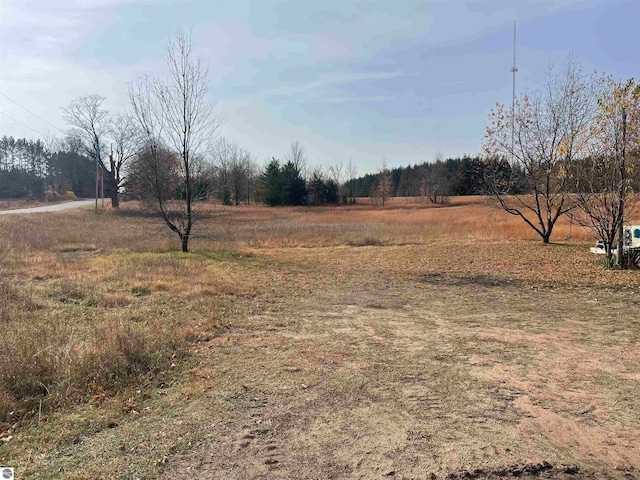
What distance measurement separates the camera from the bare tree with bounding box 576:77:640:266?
419 inches

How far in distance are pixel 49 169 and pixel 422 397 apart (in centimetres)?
7896

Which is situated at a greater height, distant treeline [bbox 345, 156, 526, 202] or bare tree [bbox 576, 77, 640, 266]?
distant treeline [bbox 345, 156, 526, 202]

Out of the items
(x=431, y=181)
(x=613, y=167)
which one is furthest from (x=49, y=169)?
(x=613, y=167)

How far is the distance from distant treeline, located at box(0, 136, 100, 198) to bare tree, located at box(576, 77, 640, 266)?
6262 cm

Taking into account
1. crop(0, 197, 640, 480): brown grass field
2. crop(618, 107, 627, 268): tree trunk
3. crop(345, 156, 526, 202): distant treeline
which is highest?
crop(345, 156, 526, 202): distant treeline

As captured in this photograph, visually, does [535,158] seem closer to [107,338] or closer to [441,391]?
[441,391]

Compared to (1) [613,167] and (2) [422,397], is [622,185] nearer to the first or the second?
(1) [613,167]

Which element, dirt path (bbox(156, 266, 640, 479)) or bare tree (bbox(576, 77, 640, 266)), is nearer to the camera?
dirt path (bbox(156, 266, 640, 479))

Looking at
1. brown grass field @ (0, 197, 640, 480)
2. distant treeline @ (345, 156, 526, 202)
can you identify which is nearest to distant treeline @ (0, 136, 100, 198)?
distant treeline @ (345, 156, 526, 202)

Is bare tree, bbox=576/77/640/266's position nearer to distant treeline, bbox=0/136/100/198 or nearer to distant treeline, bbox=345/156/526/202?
distant treeline, bbox=345/156/526/202

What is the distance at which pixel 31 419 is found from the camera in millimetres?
3607

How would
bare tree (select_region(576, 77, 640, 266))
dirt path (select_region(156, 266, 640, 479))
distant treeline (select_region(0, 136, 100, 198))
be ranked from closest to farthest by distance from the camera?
dirt path (select_region(156, 266, 640, 479)) → bare tree (select_region(576, 77, 640, 266)) → distant treeline (select_region(0, 136, 100, 198))

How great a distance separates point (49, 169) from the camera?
67938 millimetres

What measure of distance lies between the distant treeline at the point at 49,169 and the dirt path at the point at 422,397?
209ft
